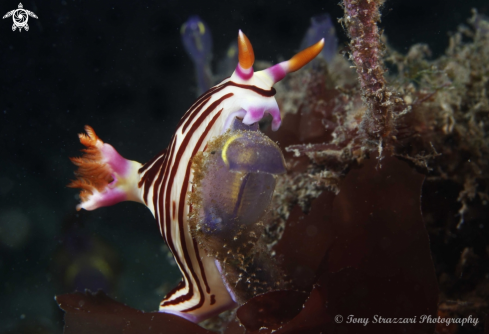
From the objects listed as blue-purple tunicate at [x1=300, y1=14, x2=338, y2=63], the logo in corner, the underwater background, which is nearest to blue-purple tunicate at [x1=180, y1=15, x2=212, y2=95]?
the underwater background

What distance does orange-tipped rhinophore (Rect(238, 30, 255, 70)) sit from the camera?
4.23ft

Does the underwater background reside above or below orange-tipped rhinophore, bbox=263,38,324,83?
above

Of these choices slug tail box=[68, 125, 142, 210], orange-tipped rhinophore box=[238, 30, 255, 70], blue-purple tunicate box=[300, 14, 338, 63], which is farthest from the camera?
blue-purple tunicate box=[300, 14, 338, 63]

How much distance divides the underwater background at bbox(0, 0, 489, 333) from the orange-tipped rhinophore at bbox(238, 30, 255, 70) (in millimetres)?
5160

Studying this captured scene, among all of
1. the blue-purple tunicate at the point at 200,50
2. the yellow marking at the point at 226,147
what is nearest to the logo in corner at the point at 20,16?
the blue-purple tunicate at the point at 200,50

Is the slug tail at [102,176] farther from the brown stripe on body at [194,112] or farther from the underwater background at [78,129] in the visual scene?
the underwater background at [78,129]

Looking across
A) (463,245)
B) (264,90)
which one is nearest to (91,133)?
(264,90)

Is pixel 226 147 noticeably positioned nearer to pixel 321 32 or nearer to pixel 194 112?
pixel 194 112

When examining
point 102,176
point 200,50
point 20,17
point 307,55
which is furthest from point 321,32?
point 20,17

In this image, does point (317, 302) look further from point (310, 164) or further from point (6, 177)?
point (6, 177)

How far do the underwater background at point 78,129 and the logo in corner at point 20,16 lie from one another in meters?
0.10

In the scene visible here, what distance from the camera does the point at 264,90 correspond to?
143cm

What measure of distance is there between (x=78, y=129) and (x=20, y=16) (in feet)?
8.22

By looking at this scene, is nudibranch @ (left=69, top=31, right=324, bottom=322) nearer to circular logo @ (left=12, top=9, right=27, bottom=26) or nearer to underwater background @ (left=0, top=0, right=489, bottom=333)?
underwater background @ (left=0, top=0, right=489, bottom=333)
